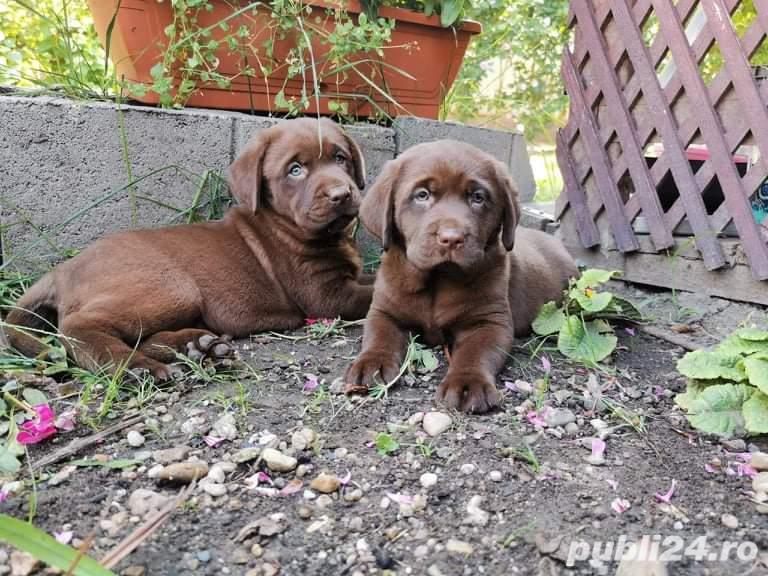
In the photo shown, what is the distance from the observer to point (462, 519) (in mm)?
1991

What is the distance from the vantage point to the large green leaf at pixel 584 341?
320 centimetres

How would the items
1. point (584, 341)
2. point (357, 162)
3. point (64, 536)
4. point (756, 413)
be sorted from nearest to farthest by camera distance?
point (64, 536), point (756, 413), point (584, 341), point (357, 162)

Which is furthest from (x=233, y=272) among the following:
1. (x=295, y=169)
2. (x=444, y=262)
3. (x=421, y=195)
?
(x=444, y=262)

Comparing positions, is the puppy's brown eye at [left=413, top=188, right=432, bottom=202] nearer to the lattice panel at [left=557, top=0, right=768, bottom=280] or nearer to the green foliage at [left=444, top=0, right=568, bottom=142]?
the lattice panel at [left=557, top=0, right=768, bottom=280]

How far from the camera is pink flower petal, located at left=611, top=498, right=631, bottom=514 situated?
6.67ft

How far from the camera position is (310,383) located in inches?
116

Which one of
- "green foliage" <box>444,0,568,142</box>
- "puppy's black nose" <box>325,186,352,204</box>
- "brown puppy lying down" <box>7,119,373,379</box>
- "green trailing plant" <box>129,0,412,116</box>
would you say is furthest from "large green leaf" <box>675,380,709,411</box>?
"green foliage" <box>444,0,568,142</box>

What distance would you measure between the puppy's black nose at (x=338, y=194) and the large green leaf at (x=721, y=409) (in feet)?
6.32

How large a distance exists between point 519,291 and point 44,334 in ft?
7.73

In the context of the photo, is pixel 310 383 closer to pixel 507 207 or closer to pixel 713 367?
pixel 507 207

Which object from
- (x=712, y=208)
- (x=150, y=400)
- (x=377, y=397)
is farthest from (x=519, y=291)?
(x=150, y=400)

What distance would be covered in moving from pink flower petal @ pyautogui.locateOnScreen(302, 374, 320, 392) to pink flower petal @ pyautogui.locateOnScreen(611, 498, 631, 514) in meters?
1.32

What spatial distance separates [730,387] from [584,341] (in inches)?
29.8

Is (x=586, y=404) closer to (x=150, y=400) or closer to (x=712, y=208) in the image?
(x=150, y=400)
